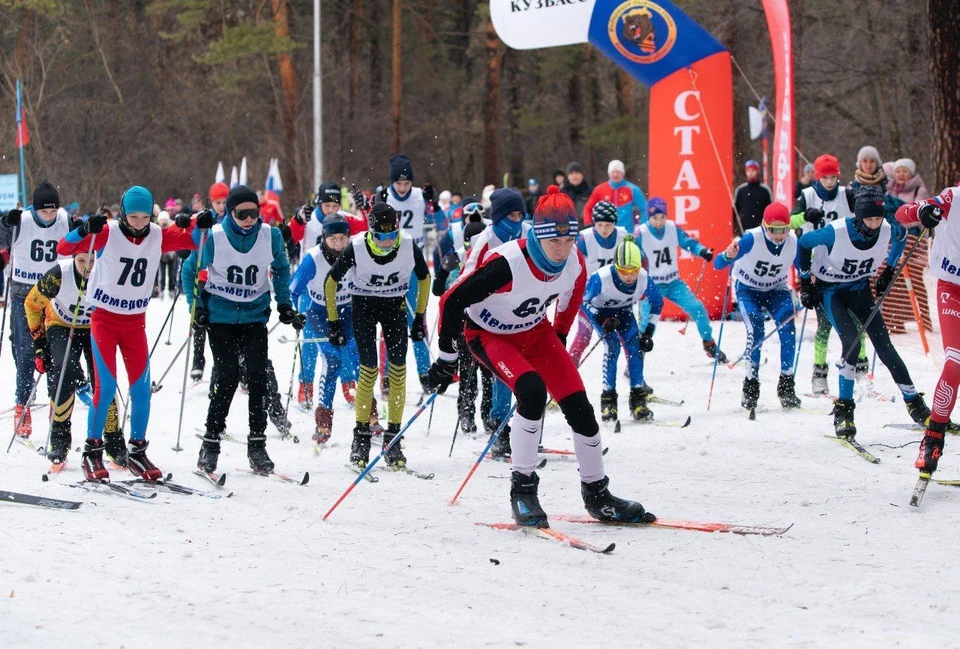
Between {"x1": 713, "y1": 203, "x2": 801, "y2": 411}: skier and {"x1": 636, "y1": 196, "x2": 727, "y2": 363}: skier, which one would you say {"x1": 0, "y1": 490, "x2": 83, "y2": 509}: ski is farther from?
{"x1": 636, "y1": 196, "x2": 727, "y2": 363}: skier

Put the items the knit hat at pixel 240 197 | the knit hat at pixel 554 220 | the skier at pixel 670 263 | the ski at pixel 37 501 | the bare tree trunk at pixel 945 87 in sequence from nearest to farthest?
1. the knit hat at pixel 554 220
2. the ski at pixel 37 501
3. the knit hat at pixel 240 197
4. the skier at pixel 670 263
5. the bare tree trunk at pixel 945 87

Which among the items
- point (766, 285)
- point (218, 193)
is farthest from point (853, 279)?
point (218, 193)

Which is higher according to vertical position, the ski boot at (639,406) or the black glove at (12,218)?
the black glove at (12,218)

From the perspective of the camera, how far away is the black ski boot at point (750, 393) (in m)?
9.97

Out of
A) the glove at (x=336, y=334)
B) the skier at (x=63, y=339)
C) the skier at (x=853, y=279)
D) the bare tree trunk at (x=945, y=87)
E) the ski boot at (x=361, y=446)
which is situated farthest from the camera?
the bare tree trunk at (x=945, y=87)

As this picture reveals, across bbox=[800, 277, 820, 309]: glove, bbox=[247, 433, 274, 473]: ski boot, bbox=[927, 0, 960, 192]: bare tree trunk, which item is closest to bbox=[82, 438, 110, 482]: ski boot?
bbox=[247, 433, 274, 473]: ski boot

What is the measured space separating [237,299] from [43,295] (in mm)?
1866

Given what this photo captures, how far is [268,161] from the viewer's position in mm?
38062

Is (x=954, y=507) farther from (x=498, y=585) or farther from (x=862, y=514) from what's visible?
(x=498, y=585)

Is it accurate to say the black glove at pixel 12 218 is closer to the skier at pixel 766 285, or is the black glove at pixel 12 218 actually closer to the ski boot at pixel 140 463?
the ski boot at pixel 140 463

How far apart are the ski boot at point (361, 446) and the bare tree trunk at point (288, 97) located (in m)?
25.2

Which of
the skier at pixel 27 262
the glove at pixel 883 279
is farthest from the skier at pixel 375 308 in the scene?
the glove at pixel 883 279

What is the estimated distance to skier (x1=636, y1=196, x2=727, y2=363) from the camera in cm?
1191

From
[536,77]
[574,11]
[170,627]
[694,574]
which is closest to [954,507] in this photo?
Answer: [694,574]
